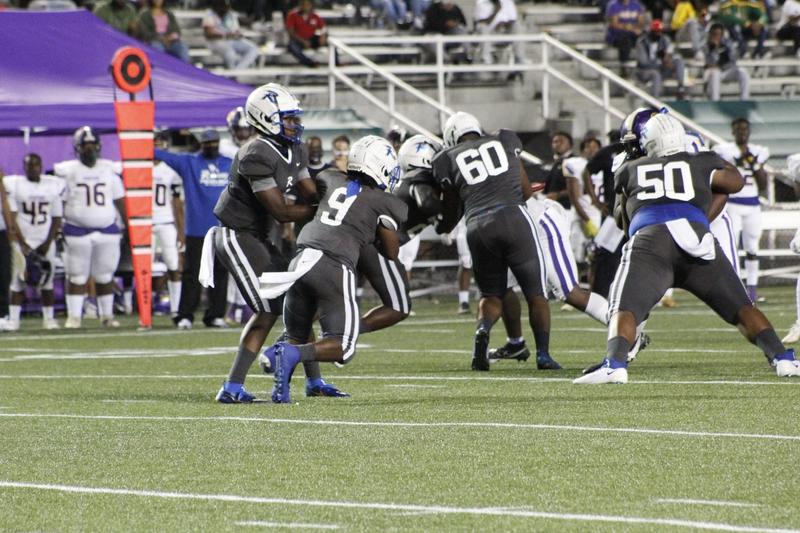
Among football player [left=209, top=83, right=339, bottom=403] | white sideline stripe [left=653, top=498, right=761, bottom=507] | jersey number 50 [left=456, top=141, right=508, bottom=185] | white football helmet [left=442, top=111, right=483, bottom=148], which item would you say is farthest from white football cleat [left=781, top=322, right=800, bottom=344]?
white sideline stripe [left=653, top=498, right=761, bottom=507]

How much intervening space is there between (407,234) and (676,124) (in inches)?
86.9

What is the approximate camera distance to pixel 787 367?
32.0 ft

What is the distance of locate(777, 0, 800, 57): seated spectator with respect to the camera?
26.8 meters

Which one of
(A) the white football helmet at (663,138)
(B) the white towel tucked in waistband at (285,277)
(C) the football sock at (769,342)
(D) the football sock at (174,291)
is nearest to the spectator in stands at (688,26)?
(D) the football sock at (174,291)

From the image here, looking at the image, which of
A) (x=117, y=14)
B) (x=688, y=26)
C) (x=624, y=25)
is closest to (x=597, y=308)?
(x=117, y=14)

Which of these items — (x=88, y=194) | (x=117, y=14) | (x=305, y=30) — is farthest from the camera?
(x=305, y=30)

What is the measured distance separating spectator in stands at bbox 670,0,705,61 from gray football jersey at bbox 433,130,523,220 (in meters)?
15.1

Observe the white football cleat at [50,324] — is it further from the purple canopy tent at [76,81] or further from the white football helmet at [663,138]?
the white football helmet at [663,138]

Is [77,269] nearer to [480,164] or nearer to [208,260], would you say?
[480,164]

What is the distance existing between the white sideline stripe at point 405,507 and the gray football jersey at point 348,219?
2974 millimetres

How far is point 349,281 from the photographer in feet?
29.6

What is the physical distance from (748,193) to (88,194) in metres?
6.45

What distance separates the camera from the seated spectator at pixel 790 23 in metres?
26.8

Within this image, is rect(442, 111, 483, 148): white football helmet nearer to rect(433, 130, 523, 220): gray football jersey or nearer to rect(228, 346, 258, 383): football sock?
rect(433, 130, 523, 220): gray football jersey
